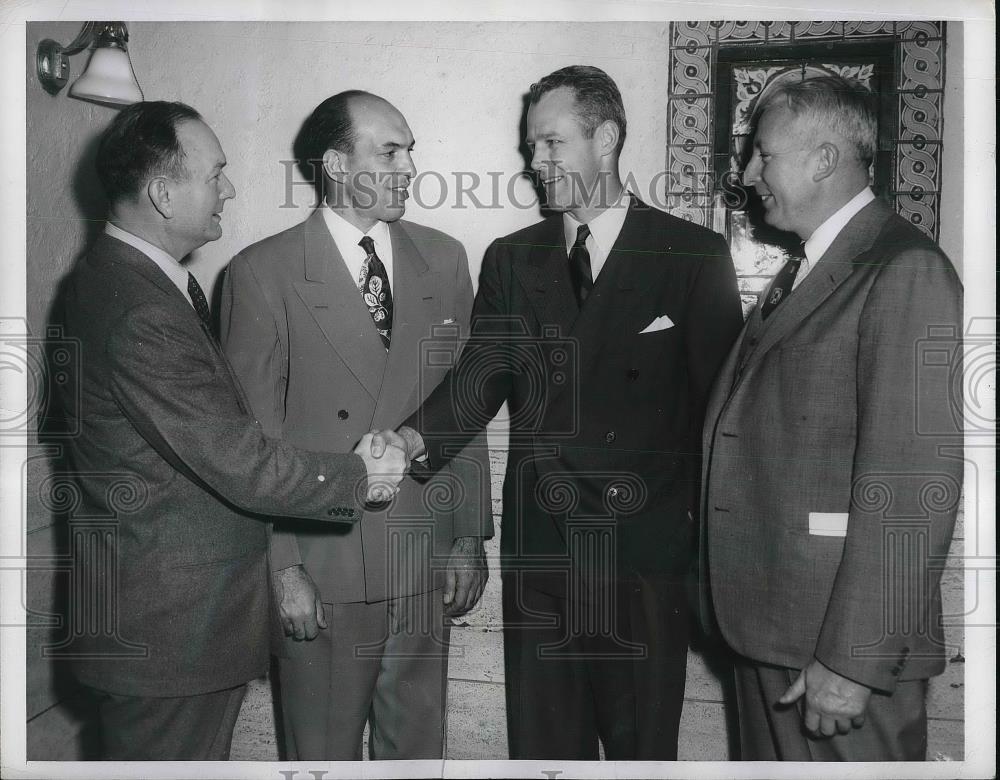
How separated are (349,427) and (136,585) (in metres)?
0.57

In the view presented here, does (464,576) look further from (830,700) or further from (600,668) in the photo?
(830,700)

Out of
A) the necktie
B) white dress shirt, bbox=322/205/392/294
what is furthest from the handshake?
white dress shirt, bbox=322/205/392/294

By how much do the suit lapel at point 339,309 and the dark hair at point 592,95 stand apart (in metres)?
0.60

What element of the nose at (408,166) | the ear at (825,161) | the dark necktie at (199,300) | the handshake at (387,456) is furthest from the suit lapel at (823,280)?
the dark necktie at (199,300)

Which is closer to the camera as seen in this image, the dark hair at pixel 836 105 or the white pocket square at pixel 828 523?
the white pocket square at pixel 828 523

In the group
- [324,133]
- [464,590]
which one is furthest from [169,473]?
[324,133]

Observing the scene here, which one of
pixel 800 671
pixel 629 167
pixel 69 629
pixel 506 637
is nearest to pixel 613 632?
pixel 506 637

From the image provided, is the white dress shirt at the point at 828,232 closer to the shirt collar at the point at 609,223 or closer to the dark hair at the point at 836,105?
the dark hair at the point at 836,105

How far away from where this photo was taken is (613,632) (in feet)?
6.53

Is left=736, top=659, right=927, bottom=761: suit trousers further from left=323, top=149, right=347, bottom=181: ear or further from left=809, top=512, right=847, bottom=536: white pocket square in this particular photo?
left=323, top=149, right=347, bottom=181: ear

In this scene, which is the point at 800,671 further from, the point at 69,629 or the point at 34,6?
the point at 34,6

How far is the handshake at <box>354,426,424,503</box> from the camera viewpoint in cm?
195

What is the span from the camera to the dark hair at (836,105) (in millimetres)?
1867

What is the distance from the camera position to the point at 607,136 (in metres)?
1.95
